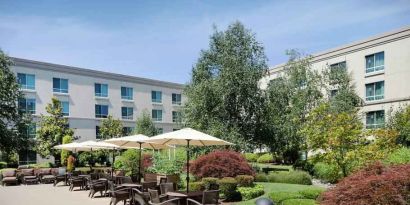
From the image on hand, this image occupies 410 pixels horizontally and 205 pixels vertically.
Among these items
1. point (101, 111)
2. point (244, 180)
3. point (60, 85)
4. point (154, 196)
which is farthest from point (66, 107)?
point (154, 196)

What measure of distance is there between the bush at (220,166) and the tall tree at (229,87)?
20.4 feet

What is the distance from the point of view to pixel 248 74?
27.1m

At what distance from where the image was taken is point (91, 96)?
51.3m

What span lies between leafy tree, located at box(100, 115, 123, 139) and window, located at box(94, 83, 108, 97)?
433 cm

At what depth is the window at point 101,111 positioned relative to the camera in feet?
171

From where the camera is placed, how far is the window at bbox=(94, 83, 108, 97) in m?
52.0

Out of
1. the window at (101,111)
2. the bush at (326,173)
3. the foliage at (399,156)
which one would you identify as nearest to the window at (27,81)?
the window at (101,111)

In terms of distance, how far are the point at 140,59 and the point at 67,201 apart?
11700 millimetres

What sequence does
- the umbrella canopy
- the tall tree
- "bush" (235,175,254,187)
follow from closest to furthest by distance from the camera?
"bush" (235,175,254,187), the umbrella canopy, the tall tree

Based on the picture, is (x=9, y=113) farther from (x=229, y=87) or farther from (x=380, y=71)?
(x=380, y=71)

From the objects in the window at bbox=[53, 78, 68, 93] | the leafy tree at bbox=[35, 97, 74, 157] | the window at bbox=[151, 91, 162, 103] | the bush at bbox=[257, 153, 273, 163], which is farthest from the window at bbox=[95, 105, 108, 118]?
the bush at bbox=[257, 153, 273, 163]

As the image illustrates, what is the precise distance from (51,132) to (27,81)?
31.0 feet

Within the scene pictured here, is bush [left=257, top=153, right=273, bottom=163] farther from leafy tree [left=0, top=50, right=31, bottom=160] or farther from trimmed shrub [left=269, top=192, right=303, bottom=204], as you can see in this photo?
trimmed shrub [left=269, top=192, right=303, bottom=204]

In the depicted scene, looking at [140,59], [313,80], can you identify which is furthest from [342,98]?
[140,59]
